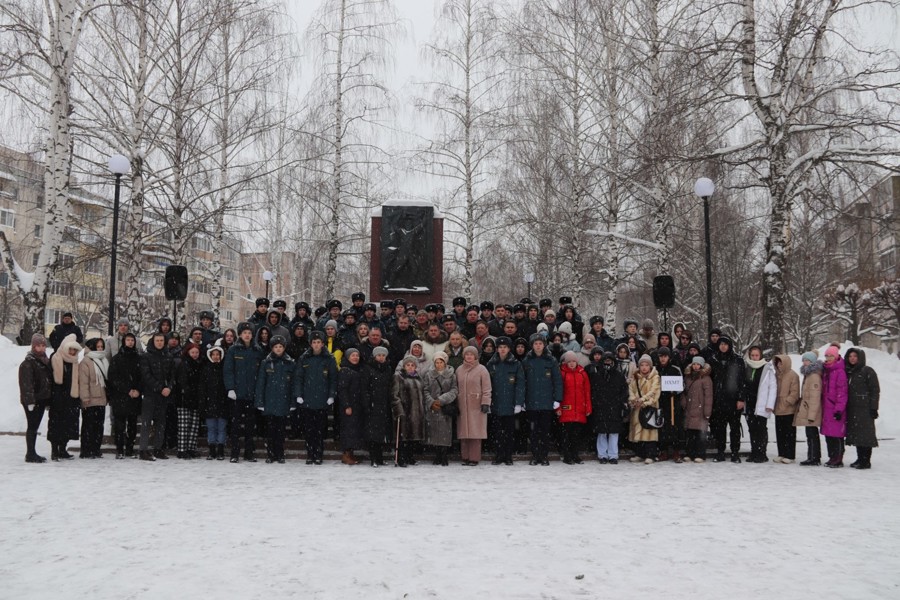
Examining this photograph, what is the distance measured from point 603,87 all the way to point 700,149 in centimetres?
494

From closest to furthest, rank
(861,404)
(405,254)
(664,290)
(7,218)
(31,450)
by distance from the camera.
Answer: (31,450) < (861,404) < (664,290) < (405,254) < (7,218)

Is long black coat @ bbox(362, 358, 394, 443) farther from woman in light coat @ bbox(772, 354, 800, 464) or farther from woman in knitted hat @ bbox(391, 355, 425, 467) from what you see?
woman in light coat @ bbox(772, 354, 800, 464)

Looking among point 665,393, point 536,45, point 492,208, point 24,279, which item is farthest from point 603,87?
point 24,279

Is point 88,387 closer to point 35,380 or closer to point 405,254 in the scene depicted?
point 35,380

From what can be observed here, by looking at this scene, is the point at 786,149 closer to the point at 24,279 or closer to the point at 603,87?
the point at 603,87

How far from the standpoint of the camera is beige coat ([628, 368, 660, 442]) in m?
10.5

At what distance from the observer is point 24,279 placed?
15.2m

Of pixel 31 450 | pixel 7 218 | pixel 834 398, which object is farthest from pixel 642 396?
pixel 7 218

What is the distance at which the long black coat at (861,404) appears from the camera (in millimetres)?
9820

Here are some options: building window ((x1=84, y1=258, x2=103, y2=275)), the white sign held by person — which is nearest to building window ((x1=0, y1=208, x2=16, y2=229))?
building window ((x1=84, y1=258, x2=103, y2=275))

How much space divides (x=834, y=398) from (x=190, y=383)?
31.4ft

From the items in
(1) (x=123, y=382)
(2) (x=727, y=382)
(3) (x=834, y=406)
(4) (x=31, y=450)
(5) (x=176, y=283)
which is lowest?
(4) (x=31, y=450)

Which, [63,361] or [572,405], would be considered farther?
[572,405]

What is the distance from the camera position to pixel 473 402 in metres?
10.2
